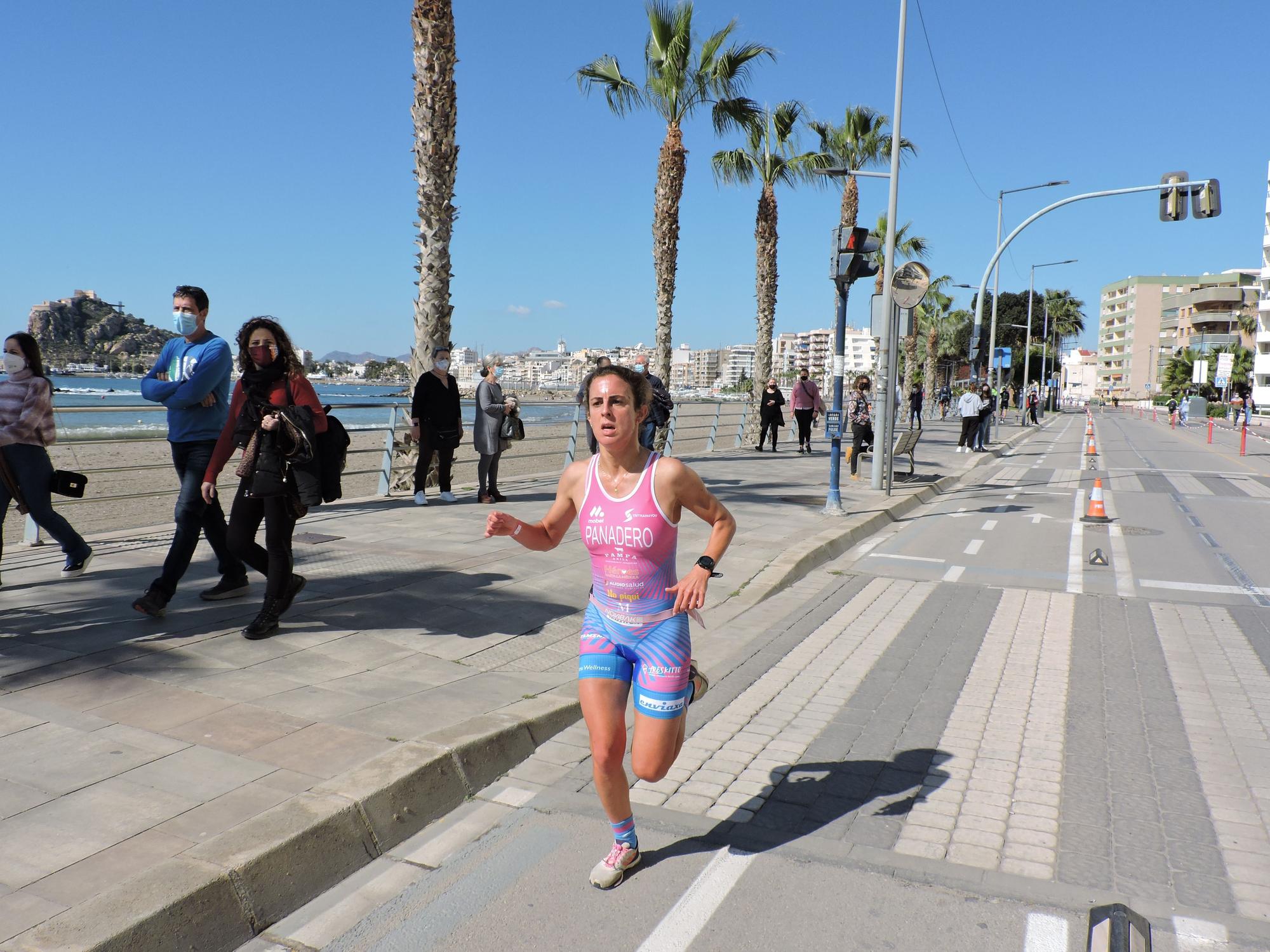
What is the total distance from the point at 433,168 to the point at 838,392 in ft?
20.0

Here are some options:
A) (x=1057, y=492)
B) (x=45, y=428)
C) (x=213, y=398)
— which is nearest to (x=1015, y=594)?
(x=213, y=398)

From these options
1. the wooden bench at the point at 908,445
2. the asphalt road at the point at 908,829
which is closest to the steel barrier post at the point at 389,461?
the asphalt road at the point at 908,829

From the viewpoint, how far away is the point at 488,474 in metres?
11.7

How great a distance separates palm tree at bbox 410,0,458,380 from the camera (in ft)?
42.8

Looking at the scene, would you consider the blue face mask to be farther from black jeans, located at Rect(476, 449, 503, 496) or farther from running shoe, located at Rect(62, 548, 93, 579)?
black jeans, located at Rect(476, 449, 503, 496)

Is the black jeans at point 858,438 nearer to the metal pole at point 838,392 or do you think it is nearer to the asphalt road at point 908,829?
the metal pole at point 838,392

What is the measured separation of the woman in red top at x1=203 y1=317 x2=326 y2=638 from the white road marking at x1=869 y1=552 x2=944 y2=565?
6.13 metres

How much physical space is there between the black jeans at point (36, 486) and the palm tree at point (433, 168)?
21.9 ft

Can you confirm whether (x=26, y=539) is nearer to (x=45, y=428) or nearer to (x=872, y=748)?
(x=45, y=428)

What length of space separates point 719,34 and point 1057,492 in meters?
11.7

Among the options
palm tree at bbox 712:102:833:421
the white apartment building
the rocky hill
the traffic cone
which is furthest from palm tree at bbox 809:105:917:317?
the white apartment building

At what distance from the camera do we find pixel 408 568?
7.62 metres

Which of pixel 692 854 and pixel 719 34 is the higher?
pixel 719 34

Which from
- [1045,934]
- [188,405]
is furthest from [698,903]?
[188,405]
